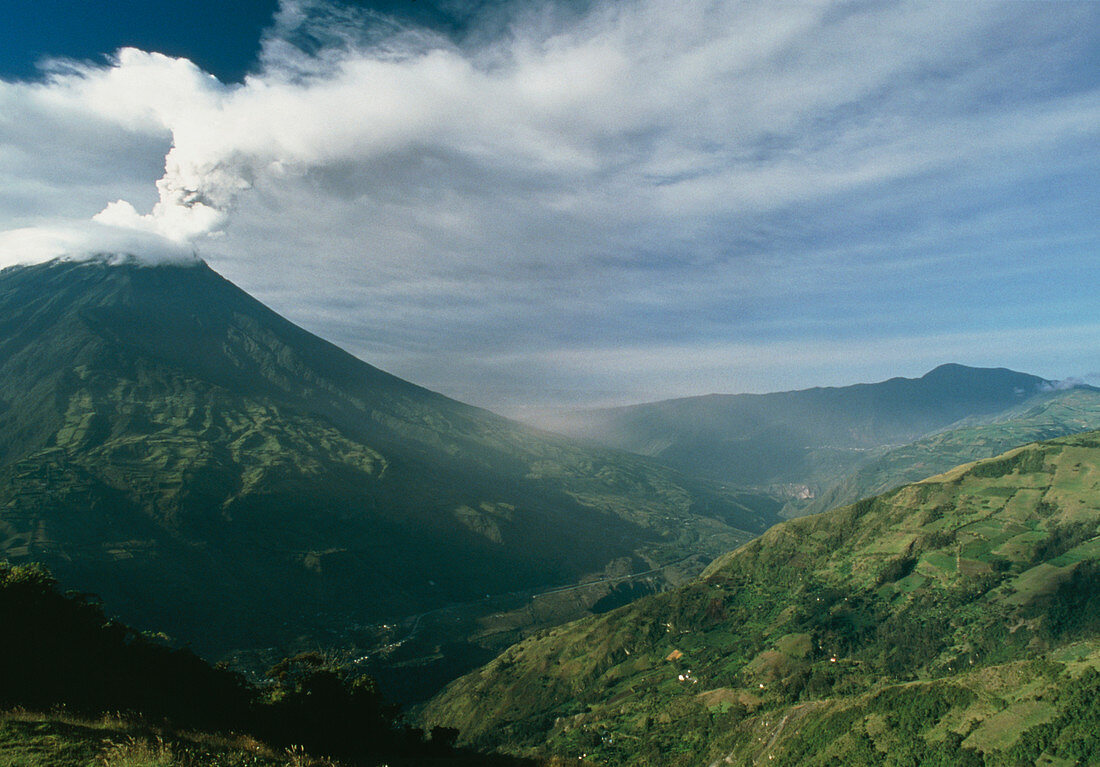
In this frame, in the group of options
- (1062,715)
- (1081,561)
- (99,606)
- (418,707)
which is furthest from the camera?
(418,707)

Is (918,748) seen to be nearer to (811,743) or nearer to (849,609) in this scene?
(811,743)

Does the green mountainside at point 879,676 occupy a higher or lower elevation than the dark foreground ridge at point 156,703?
lower

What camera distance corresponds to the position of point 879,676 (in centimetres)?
14325

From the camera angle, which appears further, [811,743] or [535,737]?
[535,737]

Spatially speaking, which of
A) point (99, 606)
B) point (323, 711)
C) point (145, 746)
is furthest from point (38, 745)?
point (99, 606)

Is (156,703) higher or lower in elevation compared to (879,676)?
higher

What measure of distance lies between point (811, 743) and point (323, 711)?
9725 centimetres

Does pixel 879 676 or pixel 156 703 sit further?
pixel 879 676

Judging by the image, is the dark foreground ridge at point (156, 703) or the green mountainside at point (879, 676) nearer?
the dark foreground ridge at point (156, 703)

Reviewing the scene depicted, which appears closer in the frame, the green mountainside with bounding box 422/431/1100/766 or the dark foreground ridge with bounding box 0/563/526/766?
the dark foreground ridge with bounding box 0/563/526/766

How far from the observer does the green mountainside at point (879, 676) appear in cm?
9456

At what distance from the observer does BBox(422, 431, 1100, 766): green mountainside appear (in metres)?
94.6

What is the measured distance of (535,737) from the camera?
6280 inches

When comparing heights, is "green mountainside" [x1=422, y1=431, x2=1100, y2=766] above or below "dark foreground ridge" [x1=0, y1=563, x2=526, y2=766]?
below
